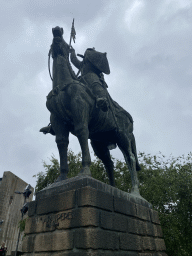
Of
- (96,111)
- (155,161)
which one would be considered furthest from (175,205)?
(96,111)

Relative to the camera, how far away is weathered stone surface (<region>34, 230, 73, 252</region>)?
12.2 feet

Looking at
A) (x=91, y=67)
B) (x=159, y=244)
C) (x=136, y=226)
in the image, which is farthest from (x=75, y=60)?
(x=159, y=244)

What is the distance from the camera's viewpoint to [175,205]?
18.1 meters

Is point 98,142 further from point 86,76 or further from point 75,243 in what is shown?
point 75,243

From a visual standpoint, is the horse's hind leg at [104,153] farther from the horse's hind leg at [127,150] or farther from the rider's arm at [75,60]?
the rider's arm at [75,60]

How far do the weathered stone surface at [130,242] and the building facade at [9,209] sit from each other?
23191 mm

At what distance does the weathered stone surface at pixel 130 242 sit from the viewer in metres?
4.22

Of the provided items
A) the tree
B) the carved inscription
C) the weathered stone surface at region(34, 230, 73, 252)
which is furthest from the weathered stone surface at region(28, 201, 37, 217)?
the tree

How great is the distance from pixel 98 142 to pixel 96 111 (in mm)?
1235

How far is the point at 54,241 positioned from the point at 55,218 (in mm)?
369

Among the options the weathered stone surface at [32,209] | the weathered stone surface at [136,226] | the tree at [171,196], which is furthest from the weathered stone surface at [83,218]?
the tree at [171,196]

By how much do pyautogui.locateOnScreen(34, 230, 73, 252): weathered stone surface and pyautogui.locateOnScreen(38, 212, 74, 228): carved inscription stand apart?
143 mm

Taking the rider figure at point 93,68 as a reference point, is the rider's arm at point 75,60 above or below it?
above

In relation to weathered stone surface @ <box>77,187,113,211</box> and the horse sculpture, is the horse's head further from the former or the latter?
weathered stone surface @ <box>77,187,113,211</box>
